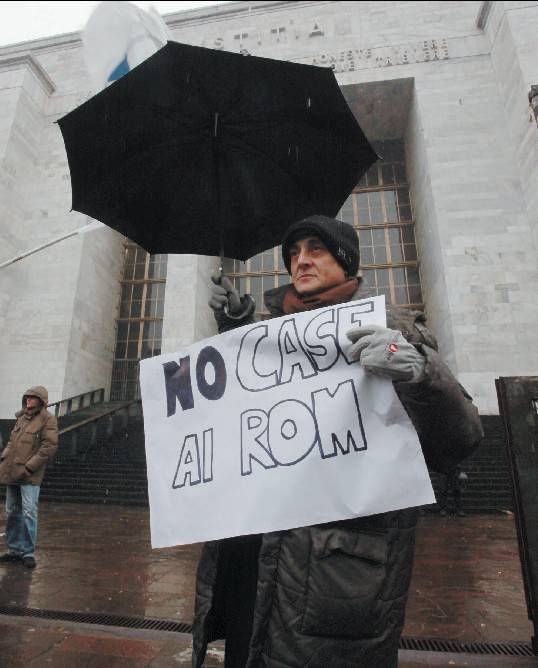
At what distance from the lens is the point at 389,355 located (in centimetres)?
124

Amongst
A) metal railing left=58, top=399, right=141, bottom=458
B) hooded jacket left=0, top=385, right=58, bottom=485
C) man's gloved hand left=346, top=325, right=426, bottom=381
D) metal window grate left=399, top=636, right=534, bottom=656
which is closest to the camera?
man's gloved hand left=346, top=325, right=426, bottom=381

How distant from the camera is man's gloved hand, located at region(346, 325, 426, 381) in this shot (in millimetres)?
1219

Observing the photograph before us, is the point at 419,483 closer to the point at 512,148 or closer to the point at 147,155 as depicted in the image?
→ the point at 147,155

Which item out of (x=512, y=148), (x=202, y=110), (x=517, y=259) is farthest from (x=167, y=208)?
(x=512, y=148)

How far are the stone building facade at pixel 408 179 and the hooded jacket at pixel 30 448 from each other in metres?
12.0

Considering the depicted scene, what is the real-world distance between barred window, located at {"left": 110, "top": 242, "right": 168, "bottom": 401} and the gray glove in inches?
746

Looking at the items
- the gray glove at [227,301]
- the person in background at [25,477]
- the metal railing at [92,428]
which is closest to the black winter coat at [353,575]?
the gray glove at [227,301]

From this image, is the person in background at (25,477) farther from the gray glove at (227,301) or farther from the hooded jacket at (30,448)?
the gray glove at (227,301)

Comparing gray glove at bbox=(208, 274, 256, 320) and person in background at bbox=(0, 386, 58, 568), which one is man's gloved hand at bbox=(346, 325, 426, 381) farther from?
person in background at bbox=(0, 386, 58, 568)

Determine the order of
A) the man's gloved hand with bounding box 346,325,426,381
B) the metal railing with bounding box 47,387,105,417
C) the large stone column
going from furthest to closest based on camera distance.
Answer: the large stone column < the metal railing with bounding box 47,387,105,417 < the man's gloved hand with bounding box 346,325,426,381

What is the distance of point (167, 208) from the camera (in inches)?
102

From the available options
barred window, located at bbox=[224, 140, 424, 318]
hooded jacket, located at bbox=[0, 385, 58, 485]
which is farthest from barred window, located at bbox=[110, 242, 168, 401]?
hooded jacket, located at bbox=[0, 385, 58, 485]

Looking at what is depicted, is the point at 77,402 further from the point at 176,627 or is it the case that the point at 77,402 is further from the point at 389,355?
the point at 389,355

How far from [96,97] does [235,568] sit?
88.0 inches
